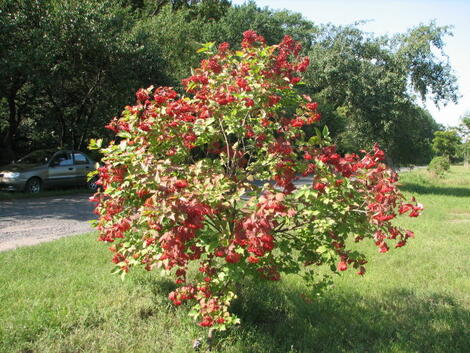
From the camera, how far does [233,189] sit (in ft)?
12.5

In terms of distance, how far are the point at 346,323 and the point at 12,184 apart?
1246cm

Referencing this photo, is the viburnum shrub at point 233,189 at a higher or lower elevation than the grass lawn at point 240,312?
higher

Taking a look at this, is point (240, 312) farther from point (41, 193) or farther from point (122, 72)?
point (122, 72)

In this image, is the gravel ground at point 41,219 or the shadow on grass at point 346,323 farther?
the gravel ground at point 41,219

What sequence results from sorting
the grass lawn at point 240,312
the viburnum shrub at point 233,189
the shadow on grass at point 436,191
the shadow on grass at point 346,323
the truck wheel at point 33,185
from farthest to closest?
the shadow on grass at point 436,191
the truck wheel at point 33,185
the shadow on grass at point 346,323
the grass lawn at point 240,312
the viburnum shrub at point 233,189

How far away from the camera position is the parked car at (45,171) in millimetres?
13867

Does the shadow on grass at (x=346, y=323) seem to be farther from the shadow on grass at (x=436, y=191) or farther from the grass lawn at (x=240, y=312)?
the shadow on grass at (x=436, y=191)

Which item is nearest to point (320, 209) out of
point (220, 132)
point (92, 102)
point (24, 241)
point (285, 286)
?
point (220, 132)

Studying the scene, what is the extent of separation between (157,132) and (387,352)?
9.66 feet

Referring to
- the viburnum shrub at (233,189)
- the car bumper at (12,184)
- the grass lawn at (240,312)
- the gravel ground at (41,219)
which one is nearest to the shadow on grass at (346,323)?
the grass lawn at (240,312)

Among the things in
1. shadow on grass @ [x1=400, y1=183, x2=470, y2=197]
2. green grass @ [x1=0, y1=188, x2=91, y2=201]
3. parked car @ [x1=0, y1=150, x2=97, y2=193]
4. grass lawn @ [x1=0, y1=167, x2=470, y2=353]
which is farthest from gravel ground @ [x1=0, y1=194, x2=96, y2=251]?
shadow on grass @ [x1=400, y1=183, x2=470, y2=197]

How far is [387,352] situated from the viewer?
4004mm

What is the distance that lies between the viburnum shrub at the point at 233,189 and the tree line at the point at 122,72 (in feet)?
38.0

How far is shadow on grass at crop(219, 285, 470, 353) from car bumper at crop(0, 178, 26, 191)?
1122 cm
